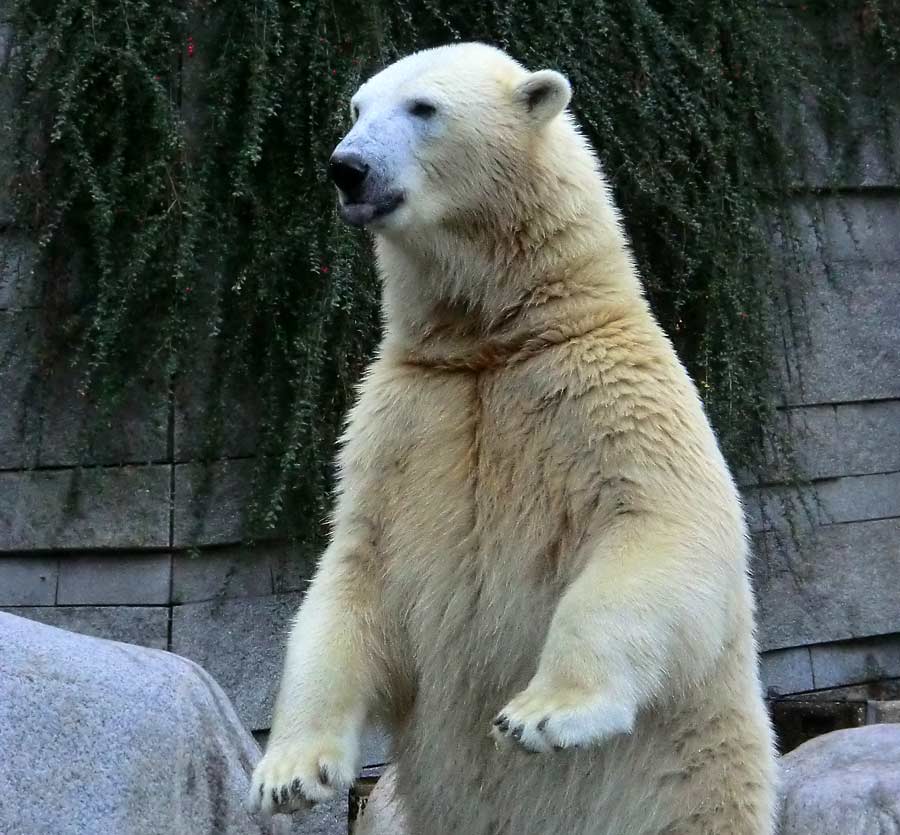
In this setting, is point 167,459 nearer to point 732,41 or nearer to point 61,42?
point 61,42

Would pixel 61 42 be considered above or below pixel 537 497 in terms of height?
above

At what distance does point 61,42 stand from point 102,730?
8.00 feet

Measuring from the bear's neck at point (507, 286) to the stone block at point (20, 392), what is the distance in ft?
7.40

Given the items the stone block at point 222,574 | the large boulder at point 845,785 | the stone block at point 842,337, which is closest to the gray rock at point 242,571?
the stone block at point 222,574

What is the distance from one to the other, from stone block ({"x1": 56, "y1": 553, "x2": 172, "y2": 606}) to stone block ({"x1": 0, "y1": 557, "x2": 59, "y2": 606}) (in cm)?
3

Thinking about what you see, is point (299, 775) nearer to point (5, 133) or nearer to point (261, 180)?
point (261, 180)

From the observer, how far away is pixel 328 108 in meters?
4.28

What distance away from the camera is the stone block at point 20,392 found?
432 centimetres

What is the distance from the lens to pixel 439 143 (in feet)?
8.02

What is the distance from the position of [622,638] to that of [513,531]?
298mm

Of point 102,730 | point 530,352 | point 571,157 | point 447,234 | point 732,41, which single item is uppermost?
point 732,41

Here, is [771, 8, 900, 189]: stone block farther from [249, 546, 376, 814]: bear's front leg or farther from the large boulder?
[249, 546, 376, 814]: bear's front leg

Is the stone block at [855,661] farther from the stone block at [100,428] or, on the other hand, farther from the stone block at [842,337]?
the stone block at [100,428]

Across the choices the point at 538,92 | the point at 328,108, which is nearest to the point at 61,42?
the point at 328,108
